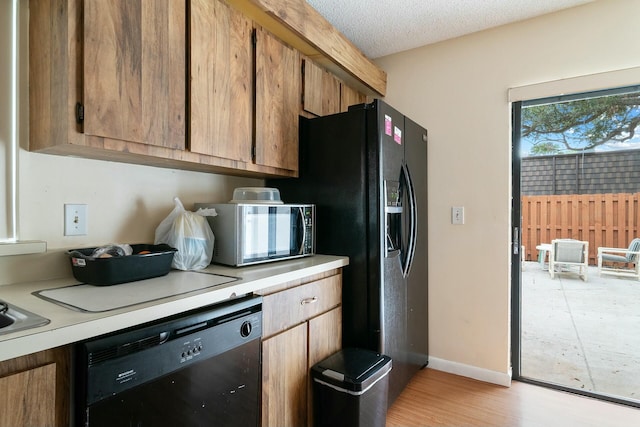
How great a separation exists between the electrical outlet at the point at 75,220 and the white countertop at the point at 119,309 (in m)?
0.20

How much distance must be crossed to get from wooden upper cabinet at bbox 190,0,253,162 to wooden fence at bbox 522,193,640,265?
194cm

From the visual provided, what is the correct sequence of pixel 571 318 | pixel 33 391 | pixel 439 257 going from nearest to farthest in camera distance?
pixel 33 391 < pixel 571 318 < pixel 439 257

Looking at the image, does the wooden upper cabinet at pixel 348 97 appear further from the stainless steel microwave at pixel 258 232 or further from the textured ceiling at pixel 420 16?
the stainless steel microwave at pixel 258 232

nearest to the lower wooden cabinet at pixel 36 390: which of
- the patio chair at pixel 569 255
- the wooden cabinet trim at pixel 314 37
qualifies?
the wooden cabinet trim at pixel 314 37

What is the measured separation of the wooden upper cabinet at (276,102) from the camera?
1.73 m

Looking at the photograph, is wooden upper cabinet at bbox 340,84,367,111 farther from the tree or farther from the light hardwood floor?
the light hardwood floor

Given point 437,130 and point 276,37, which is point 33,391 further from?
point 437,130

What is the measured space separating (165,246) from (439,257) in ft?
6.20

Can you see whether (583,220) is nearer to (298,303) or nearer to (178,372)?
(298,303)

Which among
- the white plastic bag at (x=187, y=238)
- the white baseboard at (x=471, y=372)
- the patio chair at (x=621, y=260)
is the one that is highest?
the white plastic bag at (x=187, y=238)

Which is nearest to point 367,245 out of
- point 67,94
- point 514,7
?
point 67,94

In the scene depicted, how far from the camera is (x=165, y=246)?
1.51m

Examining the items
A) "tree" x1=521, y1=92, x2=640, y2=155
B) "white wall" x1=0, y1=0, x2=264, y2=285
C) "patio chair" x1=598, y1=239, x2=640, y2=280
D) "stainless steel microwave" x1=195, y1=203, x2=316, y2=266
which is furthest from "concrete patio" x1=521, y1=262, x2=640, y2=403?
"white wall" x1=0, y1=0, x2=264, y2=285

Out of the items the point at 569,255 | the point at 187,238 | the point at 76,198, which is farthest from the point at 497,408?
the point at 76,198
